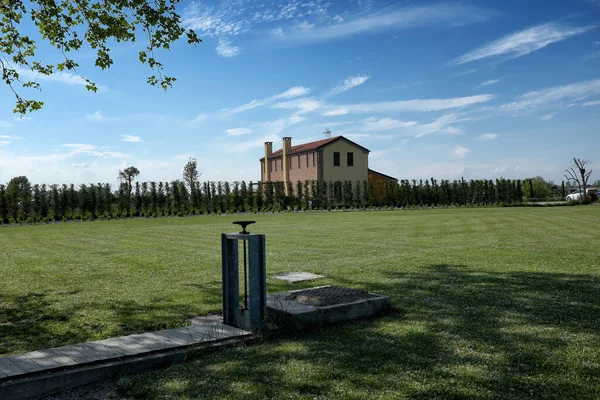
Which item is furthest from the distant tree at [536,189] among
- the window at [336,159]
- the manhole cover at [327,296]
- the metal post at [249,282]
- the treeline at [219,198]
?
the metal post at [249,282]

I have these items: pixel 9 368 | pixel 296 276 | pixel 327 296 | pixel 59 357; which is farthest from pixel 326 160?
pixel 9 368

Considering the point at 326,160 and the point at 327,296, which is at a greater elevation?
A: the point at 326,160

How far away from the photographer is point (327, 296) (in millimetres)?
5484

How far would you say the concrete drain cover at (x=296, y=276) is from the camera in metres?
7.89

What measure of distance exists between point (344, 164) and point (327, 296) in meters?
43.3

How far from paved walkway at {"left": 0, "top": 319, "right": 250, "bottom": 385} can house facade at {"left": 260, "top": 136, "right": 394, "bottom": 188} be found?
137ft

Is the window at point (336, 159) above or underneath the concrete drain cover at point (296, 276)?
above

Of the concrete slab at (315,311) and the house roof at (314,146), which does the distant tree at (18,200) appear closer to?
the house roof at (314,146)

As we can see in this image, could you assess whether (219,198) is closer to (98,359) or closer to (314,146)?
(314,146)

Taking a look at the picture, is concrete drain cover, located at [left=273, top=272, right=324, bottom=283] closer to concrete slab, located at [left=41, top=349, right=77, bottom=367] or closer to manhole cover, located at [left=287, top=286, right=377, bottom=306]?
manhole cover, located at [left=287, top=286, right=377, bottom=306]

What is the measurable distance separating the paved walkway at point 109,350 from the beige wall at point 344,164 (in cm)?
4247

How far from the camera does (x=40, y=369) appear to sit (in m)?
3.77

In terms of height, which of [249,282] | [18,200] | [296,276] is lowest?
[296,276]

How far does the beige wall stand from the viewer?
4716 cm
